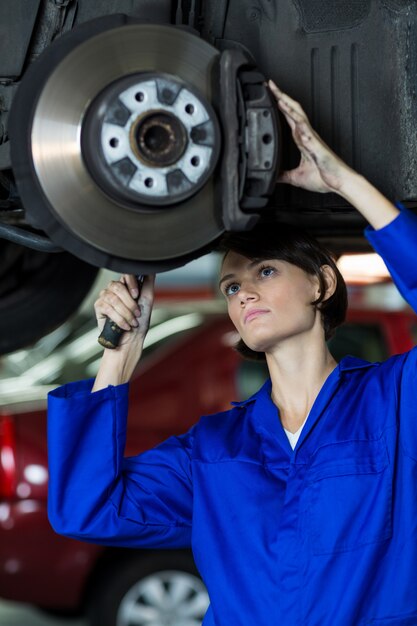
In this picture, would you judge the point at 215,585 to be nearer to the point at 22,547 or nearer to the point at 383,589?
the point at 383,589

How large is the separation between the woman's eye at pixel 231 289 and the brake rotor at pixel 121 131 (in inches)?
12.3

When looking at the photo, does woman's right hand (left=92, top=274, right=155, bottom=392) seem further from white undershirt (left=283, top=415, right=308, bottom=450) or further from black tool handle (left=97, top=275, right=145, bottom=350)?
white undershirt (left=283, top=415, right=308, bottom=450)

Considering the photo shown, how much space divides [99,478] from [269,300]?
1.15ft

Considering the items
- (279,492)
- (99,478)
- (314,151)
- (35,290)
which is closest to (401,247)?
(314,151)

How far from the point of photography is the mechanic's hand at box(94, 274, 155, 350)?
4.65 feet

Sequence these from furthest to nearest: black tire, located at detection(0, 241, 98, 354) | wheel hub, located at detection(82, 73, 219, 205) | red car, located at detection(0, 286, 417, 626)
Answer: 1. red car, located at detection(0, 286, 417, 626)
2. black tire, located at detection(0, 241, 98, 354)
3. wheel hub, located at detection(82, 73, 219, 205)

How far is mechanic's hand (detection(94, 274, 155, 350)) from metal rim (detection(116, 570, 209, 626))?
143 centimetres

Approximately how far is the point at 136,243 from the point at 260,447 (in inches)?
15.3

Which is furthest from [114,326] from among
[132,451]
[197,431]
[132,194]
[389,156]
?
[132,451]

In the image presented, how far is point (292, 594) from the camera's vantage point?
4.19ft

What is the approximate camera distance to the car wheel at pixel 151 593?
272cm

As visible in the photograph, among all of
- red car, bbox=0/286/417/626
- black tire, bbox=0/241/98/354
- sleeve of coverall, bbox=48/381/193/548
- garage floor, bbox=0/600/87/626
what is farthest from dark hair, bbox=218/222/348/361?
garage floor, bbox=0/600/87/626

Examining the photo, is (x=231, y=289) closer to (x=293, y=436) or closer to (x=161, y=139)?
(x=293, y=436)

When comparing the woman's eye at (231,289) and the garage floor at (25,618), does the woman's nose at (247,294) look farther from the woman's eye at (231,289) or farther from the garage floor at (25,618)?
the garage floor at (25,618)
